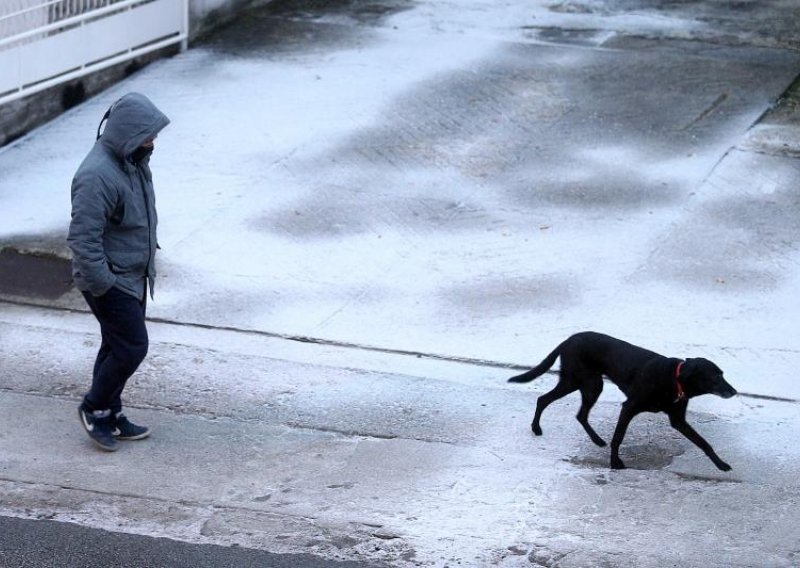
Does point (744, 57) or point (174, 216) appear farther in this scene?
point (744, 57)

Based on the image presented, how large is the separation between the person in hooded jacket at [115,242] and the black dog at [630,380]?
6.68ft

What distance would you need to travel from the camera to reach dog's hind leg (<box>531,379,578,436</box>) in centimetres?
682

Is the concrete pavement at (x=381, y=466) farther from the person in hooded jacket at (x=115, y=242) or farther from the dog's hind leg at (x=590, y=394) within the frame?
the person in hooded jacket at (x=115, y=242)

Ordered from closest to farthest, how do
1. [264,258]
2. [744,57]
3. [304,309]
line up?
[304,309], [264,258], [744,57]

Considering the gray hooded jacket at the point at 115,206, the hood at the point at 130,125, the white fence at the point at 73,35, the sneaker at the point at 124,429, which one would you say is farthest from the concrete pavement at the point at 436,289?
the hood at the point at 130,125

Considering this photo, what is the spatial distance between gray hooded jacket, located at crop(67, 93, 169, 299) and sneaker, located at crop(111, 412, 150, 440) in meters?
0.68

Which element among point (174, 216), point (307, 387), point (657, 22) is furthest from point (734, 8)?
point (307, 387)

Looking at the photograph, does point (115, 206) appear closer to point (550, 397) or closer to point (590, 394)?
point (550, 397)

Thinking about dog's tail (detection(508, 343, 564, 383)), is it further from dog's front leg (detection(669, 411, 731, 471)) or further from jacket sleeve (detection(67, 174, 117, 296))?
jacket sleeve (detection(67, 174, 117, 296))

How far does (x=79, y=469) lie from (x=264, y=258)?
285 cm

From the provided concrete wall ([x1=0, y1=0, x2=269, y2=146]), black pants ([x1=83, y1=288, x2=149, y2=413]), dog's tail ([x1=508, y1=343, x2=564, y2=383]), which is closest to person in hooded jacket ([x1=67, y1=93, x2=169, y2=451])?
black pants ([x1=83, y1=288, x2=149, y2=413])

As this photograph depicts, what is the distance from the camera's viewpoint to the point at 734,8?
47.8ft

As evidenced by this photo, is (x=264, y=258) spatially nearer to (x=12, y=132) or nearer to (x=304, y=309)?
(x=304, y=309)

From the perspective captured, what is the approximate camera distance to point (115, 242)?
6.44 meters
